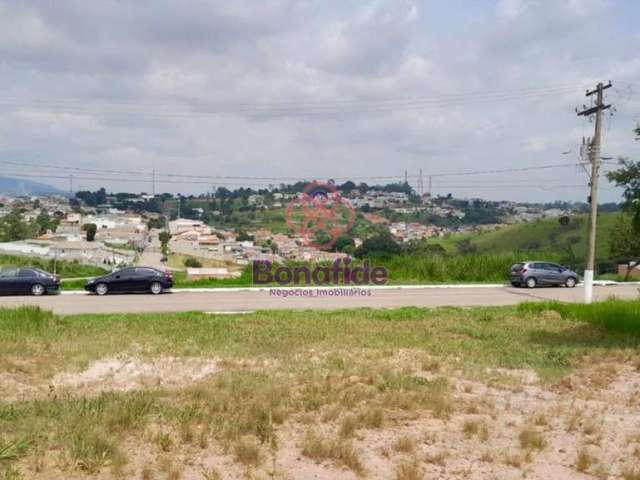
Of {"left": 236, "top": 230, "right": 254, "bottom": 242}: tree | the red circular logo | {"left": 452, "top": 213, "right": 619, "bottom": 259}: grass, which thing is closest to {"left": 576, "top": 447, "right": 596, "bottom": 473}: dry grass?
the red circular logo

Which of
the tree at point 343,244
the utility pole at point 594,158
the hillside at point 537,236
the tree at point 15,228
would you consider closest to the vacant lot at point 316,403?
the utility pole at point 594,158

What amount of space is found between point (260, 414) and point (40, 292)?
68.9 ft

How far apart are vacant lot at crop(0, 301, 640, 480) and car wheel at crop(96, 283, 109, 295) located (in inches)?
430

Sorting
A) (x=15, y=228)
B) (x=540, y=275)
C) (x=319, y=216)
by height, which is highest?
(x=319, y=216)

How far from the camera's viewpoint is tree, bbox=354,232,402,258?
3603 centimetres

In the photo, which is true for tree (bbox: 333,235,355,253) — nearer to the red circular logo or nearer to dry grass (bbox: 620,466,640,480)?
the red circular logo

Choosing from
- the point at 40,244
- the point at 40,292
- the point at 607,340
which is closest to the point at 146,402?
the point at 607,340

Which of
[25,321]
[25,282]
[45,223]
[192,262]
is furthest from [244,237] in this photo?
[25,321]

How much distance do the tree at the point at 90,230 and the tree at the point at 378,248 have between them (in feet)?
102

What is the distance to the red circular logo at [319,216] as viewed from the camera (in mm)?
31109

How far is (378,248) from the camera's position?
3731cm

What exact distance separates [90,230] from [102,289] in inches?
1383

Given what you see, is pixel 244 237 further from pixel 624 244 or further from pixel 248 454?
pixel 248 454

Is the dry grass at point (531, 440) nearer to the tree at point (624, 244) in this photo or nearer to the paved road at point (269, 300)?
the paved road at point (269, 300)
